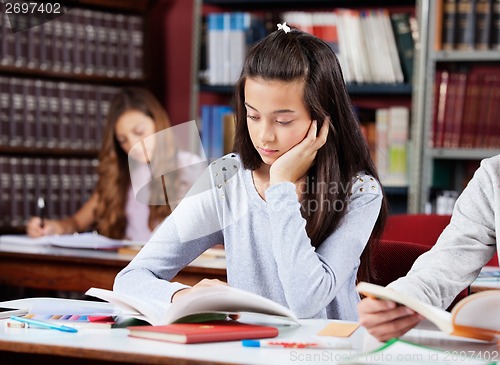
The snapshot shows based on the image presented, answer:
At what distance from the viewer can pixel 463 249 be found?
1688 mm

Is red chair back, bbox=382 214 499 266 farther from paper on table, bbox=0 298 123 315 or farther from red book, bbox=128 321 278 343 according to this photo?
red book, bbox=128 321 278 343

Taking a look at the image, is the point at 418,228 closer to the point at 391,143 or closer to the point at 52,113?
the point at 391,143

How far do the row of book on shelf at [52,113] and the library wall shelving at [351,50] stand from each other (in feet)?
1.64

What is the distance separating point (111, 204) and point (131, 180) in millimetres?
119

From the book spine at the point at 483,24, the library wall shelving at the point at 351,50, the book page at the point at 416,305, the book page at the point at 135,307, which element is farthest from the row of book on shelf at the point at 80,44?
the book page at the point at 416,305

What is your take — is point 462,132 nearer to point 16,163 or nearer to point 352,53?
point 352,53

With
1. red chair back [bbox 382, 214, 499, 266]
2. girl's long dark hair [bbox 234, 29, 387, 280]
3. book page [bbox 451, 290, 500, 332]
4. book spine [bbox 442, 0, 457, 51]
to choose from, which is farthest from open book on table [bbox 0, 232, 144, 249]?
book page [bbox 451, 290, 500, 332]

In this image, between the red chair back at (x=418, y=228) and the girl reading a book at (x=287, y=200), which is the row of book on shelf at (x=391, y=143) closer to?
the red chair back at (x=418, y=228)

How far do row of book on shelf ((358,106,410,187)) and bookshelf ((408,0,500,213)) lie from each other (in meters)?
0.06

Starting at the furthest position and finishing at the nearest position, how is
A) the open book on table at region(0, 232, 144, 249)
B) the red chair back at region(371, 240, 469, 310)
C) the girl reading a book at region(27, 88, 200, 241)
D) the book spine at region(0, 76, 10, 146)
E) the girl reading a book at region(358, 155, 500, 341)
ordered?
the book spine at region(0, 76, 10, 146), the girl reading a book at region(27, 88, 200, 241), the open book on table at region(0, 232, 144, 249), the red chair back at region(371, 240, 469, 310), the girl reading a book at region(358, 155, 500, 341)

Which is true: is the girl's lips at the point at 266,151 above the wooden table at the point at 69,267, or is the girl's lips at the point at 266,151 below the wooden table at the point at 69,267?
above

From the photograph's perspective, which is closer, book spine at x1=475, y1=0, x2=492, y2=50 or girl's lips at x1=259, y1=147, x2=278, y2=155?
girl's lips at x1=259, y1=147, x2=278, y2=155

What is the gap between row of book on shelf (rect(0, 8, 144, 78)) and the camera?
A: 400 cm

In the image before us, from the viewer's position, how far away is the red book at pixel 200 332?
4.39ft
